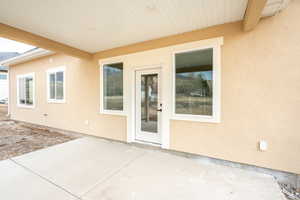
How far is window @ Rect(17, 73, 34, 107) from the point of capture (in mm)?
6601

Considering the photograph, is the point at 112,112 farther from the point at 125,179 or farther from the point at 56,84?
the point at 56,84

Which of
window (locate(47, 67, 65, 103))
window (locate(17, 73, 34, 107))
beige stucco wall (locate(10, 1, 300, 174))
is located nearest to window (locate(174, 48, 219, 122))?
beige stucco wall (locate(10, 1, 300, 174))

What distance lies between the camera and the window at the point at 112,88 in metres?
4.15

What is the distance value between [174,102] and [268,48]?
202 centimetres

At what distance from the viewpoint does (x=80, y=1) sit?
6.92 feet

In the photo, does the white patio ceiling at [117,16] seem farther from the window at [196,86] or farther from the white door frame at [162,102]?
the white door frame at [162,102]

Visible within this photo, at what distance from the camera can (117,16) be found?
251 cm

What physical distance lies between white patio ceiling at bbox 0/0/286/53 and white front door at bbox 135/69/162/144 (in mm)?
1038

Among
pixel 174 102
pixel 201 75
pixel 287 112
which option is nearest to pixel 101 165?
pixel 174 102

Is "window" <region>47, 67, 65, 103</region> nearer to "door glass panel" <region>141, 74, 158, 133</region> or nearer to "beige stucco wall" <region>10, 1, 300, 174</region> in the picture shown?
"door glass panel" <region>141, 74, 158, 133</region>

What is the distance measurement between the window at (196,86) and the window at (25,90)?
719 centimetres

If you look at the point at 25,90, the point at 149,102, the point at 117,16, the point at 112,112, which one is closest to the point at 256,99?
the point at 149,102

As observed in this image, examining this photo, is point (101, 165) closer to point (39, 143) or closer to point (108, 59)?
point (39, 143)

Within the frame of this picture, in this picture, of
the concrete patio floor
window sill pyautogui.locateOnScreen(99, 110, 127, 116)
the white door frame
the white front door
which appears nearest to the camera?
the concrete patio floor
